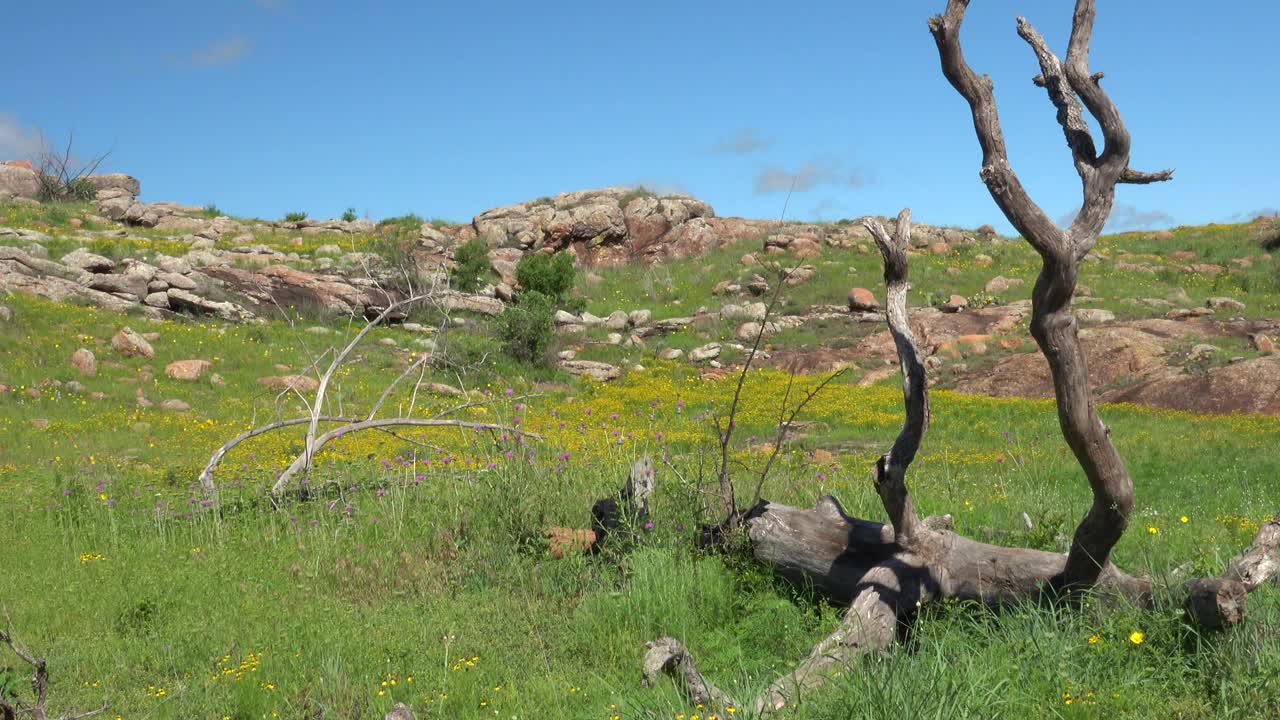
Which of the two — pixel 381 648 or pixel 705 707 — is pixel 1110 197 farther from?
pixel 381 648

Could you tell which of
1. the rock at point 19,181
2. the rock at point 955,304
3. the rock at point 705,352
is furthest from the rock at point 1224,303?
the rock at point 19,181

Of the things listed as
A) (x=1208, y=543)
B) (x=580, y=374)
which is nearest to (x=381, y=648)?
(x=1208, y=543)

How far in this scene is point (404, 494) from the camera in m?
9.38

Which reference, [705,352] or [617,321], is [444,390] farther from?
[617,321]

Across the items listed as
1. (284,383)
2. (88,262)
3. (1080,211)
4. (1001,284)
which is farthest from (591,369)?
(1080,211)

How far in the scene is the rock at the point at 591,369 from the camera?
24862 mm

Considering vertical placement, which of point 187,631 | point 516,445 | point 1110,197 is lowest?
point 187,631

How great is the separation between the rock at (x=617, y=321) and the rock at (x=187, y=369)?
45.1 ft

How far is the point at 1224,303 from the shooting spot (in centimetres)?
2888

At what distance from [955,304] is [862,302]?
273 centimetres

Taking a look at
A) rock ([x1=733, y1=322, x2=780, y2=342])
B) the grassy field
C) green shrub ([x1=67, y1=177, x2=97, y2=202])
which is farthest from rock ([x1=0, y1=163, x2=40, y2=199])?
the grassy field

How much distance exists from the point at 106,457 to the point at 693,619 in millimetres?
11168

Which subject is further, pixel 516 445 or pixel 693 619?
pixel 516 445

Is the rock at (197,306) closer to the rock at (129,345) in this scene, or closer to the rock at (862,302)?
the rock at (129,345)
